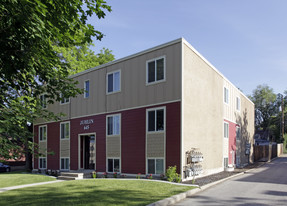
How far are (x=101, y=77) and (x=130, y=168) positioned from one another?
706 centimetres

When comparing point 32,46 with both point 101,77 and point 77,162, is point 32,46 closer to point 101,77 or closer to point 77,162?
point 101,77

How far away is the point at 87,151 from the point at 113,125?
420 cm

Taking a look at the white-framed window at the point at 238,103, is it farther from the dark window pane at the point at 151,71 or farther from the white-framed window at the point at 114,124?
the white-framed window at the point at 114,124

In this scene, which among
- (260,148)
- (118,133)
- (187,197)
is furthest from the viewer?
(260,148)

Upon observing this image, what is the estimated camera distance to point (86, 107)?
2181cm

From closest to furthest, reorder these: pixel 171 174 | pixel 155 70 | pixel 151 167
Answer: pixel 171 174
pixel 151 167
pixel 155 70

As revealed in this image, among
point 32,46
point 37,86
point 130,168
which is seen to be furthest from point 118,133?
point 32,46

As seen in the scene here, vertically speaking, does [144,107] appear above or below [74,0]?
below

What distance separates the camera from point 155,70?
17000 mm

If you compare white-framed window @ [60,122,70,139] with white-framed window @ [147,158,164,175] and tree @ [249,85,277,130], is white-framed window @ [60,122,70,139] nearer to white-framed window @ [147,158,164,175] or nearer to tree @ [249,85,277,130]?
white-framed window @ [147,158,164,175]

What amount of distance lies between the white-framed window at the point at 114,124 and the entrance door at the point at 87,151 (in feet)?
8.04

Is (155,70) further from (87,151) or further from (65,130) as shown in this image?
(65,130)

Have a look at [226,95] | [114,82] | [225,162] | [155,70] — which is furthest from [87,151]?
[226,95]

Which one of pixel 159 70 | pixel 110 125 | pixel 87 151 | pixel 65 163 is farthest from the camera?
pixel 65 163
